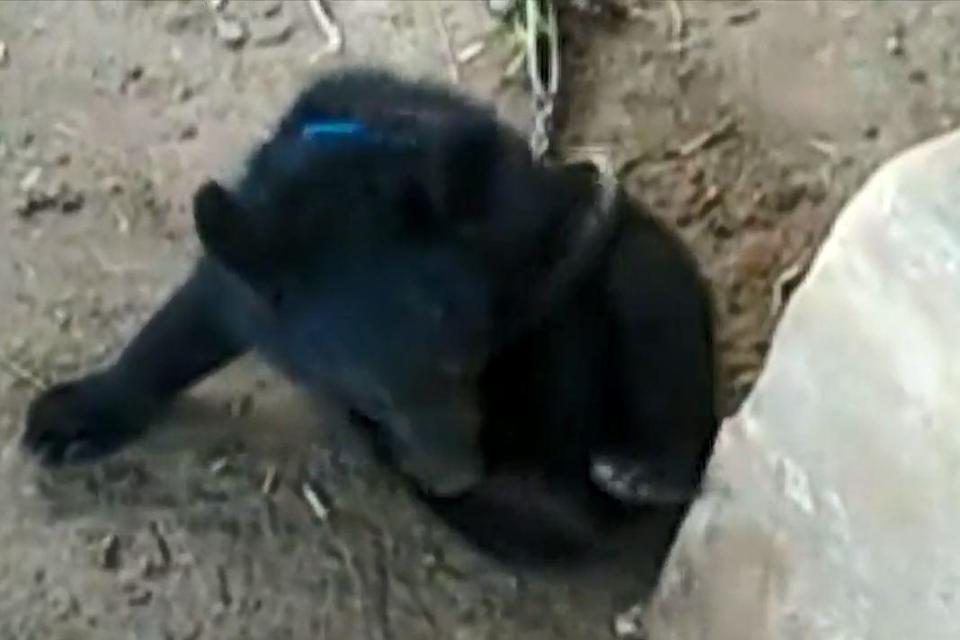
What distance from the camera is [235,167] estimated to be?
1257 mm

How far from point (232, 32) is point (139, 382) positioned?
0.35 m

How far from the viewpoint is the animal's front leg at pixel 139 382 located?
1.05 m

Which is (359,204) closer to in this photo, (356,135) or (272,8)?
(356,135)

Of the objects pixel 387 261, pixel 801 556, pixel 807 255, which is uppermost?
pixel 387 261

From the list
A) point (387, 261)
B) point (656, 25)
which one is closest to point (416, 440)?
point (387, 261)

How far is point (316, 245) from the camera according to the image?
2.95 feet

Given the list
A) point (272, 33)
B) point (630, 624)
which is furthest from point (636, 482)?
point (272, 33)

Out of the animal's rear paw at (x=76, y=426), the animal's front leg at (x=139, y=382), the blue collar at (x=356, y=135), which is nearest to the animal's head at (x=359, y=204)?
the blue collar at (x=356, y=135)

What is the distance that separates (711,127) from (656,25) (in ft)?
0.32

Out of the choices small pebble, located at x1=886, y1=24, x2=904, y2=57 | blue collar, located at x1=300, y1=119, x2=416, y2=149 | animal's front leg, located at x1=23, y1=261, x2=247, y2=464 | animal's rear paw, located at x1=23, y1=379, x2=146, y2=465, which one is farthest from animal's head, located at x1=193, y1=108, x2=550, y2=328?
small pebble, located at x1=886, y1=24, x2=904, y2=57

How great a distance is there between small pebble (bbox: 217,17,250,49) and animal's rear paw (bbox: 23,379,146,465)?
0.33 m

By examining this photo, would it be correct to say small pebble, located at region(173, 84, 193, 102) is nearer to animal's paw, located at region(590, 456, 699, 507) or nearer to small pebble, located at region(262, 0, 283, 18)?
small pebble, located at region(262, 0, 283, 18)

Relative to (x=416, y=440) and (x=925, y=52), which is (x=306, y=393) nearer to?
(x=416, y=440)

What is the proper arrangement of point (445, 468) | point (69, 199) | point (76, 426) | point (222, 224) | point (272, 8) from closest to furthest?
point (222, 224) → point (445, 468) → point (76, 426) → point (69, 199) → point (272, 8)
